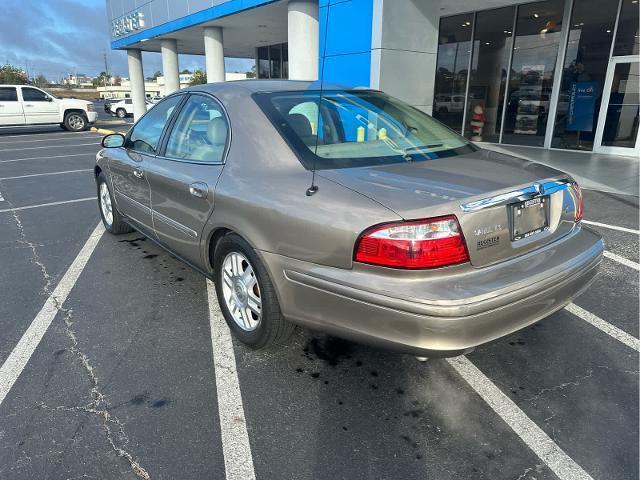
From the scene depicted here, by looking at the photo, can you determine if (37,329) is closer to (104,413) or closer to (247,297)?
(104,413)

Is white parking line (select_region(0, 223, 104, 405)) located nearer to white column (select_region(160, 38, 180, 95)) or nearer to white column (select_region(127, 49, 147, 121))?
white column (select_region(160, 38, 180, 95))

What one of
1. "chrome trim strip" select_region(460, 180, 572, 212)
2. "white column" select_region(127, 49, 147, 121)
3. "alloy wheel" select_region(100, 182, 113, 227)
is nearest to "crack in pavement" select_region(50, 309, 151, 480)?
"chrome trim strip" select_region(460, 180, 572, 212)

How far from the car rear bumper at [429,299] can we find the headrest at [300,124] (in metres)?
0.81

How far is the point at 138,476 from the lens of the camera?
2.04 meters

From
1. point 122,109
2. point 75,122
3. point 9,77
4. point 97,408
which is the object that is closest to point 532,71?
point 97,408

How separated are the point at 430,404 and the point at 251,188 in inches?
60.5

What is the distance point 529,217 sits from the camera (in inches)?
→ 95.0

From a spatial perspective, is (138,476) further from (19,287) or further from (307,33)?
(307,33)

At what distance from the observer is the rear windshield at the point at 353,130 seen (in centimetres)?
→ 269

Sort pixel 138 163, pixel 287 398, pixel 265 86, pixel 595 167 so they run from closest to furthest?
pixel 287 398 < pixel 265 86 < pixel 138 163 < pixel 595 167

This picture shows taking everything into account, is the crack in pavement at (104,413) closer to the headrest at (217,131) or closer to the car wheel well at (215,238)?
the car wheel well at (215,238)

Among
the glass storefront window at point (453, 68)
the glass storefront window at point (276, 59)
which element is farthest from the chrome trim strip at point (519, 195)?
the glass storefront window at point (276, 59)

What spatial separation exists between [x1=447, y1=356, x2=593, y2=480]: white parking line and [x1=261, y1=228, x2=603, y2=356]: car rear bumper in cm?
48

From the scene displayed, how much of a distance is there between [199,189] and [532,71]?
12.5 meters
